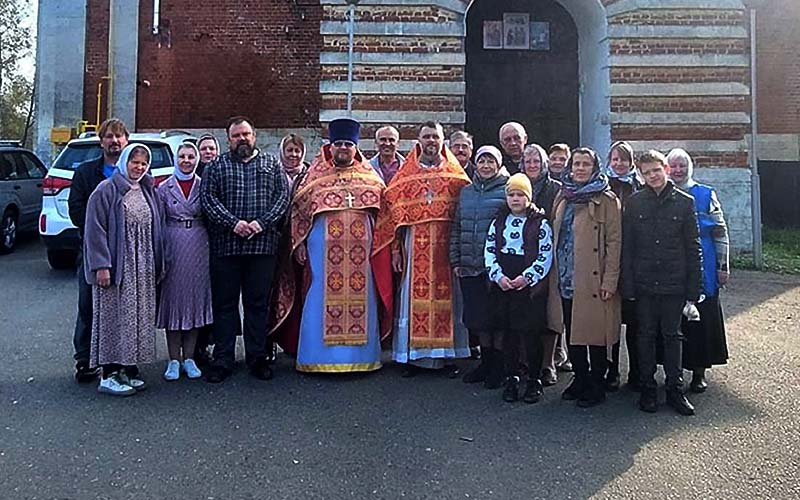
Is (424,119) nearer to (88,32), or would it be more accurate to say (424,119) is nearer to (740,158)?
(740,158)

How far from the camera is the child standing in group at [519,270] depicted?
17.8 feet

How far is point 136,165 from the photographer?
17.9ft

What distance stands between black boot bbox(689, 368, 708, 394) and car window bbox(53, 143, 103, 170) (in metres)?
8.35

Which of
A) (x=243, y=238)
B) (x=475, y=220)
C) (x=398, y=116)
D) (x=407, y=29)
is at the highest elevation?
(x=407, y=29)

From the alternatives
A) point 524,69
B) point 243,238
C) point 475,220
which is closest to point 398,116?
point 524,69

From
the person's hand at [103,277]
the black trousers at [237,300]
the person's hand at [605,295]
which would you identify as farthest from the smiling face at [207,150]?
the person's hand at [605,295]

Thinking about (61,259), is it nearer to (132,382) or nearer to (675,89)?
(132,382)

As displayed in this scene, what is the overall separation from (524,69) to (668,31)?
3.06 metres

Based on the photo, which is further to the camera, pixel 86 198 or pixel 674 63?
pixel 674 63

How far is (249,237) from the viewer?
569 centimetres

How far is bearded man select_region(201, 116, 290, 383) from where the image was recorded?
5.71 meters

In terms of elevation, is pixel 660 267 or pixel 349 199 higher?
pixel 349 199

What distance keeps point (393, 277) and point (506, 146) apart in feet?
4.91

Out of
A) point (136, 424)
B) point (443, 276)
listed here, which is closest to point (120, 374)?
point (136, 424)
